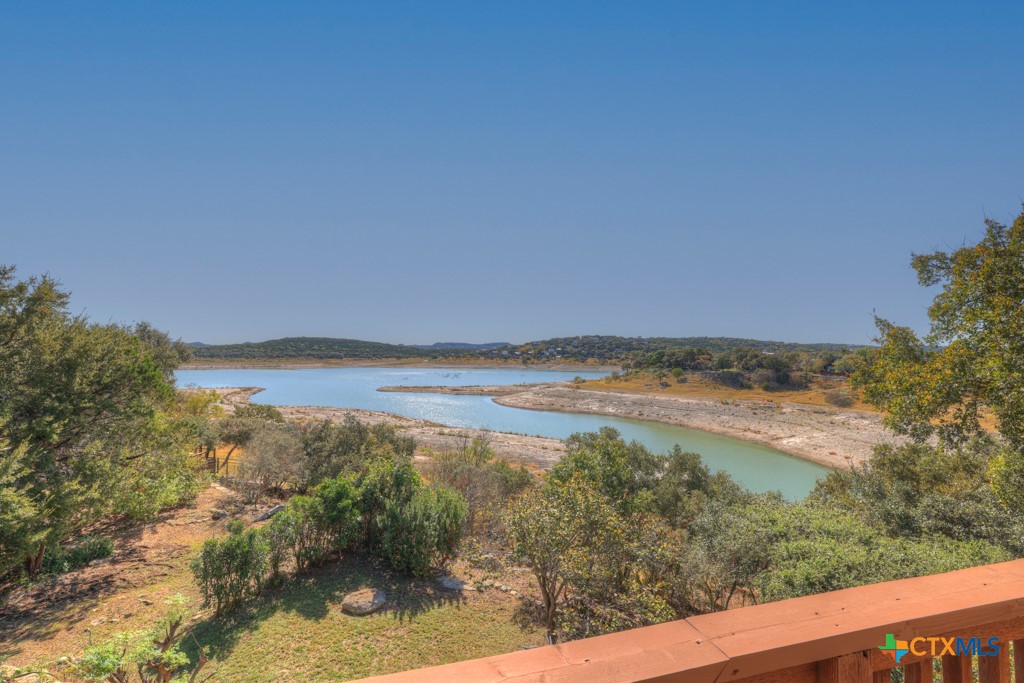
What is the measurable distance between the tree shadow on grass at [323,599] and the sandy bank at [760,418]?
24.1m

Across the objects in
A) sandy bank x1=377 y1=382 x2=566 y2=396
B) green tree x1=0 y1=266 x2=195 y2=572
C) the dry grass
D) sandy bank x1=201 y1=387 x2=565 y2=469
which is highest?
green tree x1=0 y1=266 x2=195 y2=572

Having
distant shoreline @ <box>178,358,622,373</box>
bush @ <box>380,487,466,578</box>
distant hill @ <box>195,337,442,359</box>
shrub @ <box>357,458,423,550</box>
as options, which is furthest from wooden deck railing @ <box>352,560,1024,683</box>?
distant hill @ <box>195,337,442,359</box>

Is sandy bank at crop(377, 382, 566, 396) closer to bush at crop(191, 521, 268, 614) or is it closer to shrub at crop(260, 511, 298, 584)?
shrub at crop(260, 511, 298, 584)

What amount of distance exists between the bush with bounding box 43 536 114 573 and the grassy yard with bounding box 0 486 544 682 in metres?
0.24

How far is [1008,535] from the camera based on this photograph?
8.27 m

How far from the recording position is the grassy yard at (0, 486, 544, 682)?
271 inches

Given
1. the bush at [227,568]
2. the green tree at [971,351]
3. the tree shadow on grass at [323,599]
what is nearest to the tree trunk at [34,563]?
the bush at [227,568]

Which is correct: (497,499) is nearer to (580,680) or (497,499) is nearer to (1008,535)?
(1008,535)

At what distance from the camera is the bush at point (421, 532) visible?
31.9 feet

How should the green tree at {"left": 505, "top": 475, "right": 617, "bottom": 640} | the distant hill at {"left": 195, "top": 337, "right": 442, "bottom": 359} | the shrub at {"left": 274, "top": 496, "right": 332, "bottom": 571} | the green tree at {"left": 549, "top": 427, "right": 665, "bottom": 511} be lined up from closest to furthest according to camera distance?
the green tree at {"left": 505, "top": 475, "right": 617, "bottom": 640} → the shrub at {"left": 274, "top": 496, "right": 332, "bottom": 571} → the green tree at {"left": 549, "top": 427, "right": 665, "bottom": 511} → the distant hill at {"left": 195, "top": 337, "right": 442, "bottom": 359}

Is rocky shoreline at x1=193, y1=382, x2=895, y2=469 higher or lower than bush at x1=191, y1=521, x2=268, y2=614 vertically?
lower

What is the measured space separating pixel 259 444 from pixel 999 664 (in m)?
16.4

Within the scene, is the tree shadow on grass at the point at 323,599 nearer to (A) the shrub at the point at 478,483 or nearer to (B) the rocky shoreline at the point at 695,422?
(A) the shrub at the point at 478,483

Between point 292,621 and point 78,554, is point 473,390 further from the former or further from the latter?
point 292,621
